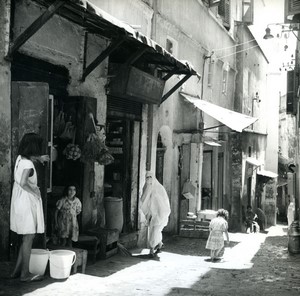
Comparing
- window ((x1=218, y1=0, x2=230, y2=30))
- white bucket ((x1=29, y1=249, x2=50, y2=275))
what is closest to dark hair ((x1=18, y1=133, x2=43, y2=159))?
white bucket ((x1=29, y1=249, x2=50, y2=275))

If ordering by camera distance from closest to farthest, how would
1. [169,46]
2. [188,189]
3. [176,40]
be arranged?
[169,46], [176,40], [188,189]

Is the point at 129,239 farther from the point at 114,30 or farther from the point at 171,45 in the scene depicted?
the point at 171,45

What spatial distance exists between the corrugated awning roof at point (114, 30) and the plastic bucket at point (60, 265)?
342 centimetres

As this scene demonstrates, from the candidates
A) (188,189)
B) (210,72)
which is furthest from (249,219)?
(188,189)

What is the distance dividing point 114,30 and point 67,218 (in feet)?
10.9

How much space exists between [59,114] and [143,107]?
3.65m

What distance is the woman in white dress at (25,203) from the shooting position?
572 cm

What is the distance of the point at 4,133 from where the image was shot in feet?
20.4

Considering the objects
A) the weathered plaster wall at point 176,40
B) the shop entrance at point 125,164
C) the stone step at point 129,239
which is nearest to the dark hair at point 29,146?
the weathered plaster wall at point 176,40

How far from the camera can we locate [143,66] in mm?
10656

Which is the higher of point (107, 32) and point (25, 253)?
point (107, 32)

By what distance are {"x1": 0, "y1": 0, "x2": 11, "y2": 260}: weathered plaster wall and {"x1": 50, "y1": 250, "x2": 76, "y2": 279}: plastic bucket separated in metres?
0.69

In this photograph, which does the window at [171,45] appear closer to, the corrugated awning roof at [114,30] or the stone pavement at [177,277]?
the corrugated awning roof at [114,30]

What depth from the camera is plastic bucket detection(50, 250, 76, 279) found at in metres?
6.12
